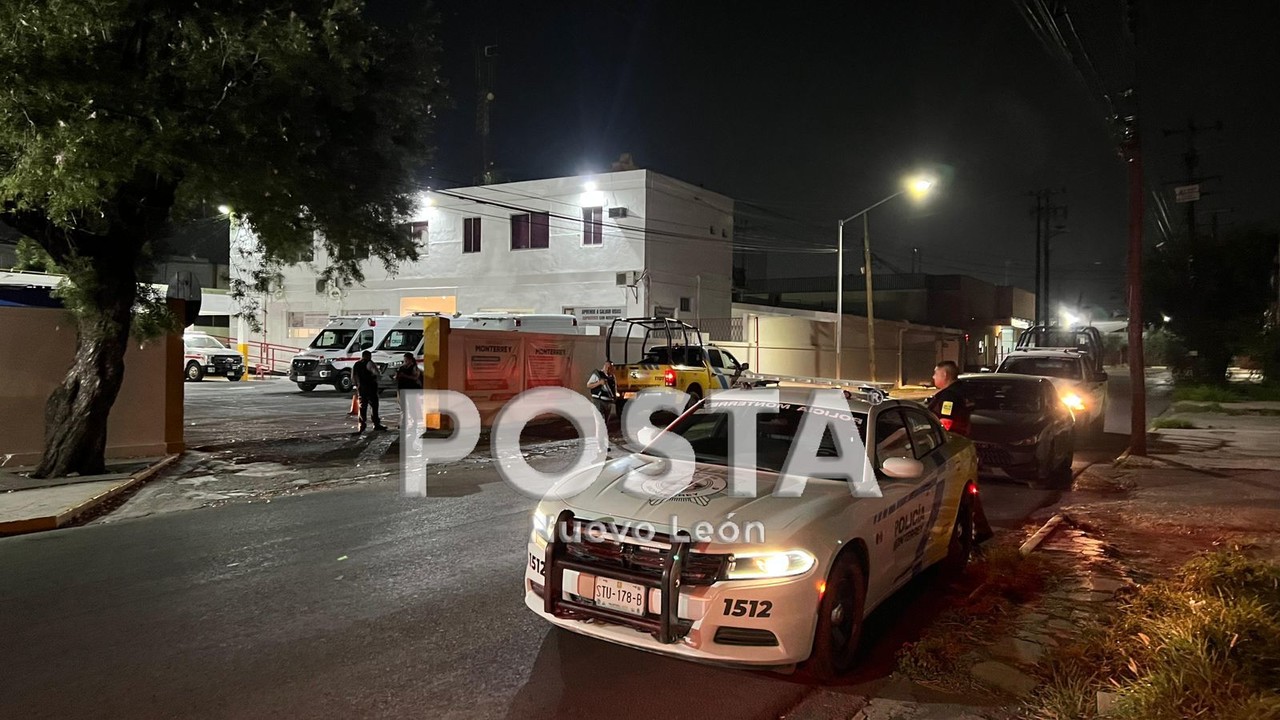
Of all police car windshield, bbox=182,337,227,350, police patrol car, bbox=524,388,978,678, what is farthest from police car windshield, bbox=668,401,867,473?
police car windshield, bbox=182,337,227,350

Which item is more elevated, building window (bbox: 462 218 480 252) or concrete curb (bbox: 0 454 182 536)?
Answer: building window (bbox: 462 218 480 252)

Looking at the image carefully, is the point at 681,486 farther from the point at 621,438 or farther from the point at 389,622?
the point at 621,438

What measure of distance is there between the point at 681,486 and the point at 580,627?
97 centimetres

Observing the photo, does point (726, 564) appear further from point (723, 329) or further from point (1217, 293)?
point (1217, 293)

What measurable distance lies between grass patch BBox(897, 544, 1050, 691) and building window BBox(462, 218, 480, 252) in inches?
1260

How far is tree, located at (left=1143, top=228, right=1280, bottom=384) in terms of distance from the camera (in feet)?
107

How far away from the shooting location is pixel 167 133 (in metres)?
9.03

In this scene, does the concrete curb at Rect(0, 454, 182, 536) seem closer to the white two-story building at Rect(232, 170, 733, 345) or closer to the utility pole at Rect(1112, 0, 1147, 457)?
the utility pole at Rect(1112, 0, 1147, 457)

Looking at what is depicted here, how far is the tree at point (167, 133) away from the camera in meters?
8.52

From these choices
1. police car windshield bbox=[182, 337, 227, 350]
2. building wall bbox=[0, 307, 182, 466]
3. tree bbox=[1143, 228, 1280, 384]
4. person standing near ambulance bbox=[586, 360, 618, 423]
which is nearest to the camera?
building wall bbox=[0, 307, 182, 466]

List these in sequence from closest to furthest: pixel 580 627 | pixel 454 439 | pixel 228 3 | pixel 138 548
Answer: pixel 580 627
pixel 138 548
pixel 228 3
pixel 454 439

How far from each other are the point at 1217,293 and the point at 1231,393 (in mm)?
5433

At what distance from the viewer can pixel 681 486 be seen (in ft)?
15.5

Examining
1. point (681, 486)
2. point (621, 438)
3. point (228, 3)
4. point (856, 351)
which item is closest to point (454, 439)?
point (621, 438)
